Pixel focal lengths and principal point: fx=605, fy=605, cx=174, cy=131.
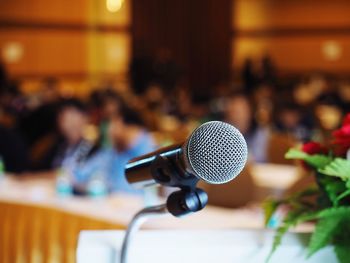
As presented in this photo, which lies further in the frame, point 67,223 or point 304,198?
point 67,223

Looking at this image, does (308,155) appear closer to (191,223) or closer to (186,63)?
(191,223)

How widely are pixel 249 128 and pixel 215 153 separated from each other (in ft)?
14.0

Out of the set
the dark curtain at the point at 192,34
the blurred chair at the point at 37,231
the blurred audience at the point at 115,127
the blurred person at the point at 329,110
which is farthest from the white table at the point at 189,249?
the dark curtain at the point at 192,34

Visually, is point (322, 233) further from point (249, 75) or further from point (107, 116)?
point (249, 75)

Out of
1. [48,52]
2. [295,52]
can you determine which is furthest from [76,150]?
[295,52]

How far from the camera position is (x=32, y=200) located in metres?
3.34

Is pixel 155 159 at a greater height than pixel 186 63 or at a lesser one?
greater

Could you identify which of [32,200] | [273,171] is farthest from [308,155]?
[273,171]

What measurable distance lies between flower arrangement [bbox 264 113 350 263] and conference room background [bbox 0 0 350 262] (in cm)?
149

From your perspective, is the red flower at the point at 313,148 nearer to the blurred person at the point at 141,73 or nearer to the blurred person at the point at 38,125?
the blurred person at the point at 38,125

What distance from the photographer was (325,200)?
1.34m

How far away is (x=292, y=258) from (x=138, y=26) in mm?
13417

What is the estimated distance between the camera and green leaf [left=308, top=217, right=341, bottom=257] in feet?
3.76

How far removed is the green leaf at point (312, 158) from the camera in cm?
132
